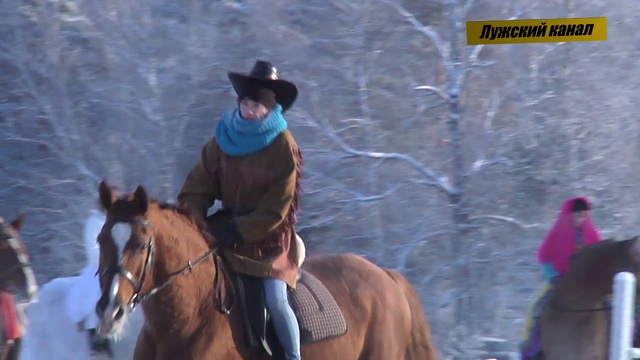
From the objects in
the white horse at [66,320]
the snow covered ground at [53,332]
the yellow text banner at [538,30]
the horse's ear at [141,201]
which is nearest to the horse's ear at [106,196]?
the horse's ear at [141,201]

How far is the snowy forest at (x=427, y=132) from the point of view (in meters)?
15.1

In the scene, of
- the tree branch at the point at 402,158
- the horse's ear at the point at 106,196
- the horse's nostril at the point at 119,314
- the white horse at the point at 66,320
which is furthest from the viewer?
the tree branch at the point at 402,158

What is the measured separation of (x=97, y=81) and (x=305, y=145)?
12.9 ft

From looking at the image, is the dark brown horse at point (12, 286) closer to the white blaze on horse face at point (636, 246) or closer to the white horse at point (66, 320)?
the white horse at point (66, 320)

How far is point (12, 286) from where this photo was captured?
6973 mm

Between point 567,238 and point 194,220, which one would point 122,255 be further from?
point 567,238

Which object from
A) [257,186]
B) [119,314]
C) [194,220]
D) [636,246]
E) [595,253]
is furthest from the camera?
[595,253]

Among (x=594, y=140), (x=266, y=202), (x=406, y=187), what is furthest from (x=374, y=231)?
(x=266, y=202)

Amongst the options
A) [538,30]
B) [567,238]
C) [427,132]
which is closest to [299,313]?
[567,238]

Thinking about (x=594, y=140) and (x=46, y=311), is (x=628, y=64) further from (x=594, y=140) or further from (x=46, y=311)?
(x=46, y=311)

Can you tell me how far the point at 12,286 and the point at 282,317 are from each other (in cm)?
270

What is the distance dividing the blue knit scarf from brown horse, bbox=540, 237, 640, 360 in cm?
312

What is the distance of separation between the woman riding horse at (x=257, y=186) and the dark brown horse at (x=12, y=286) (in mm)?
2300

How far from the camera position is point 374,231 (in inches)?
609
